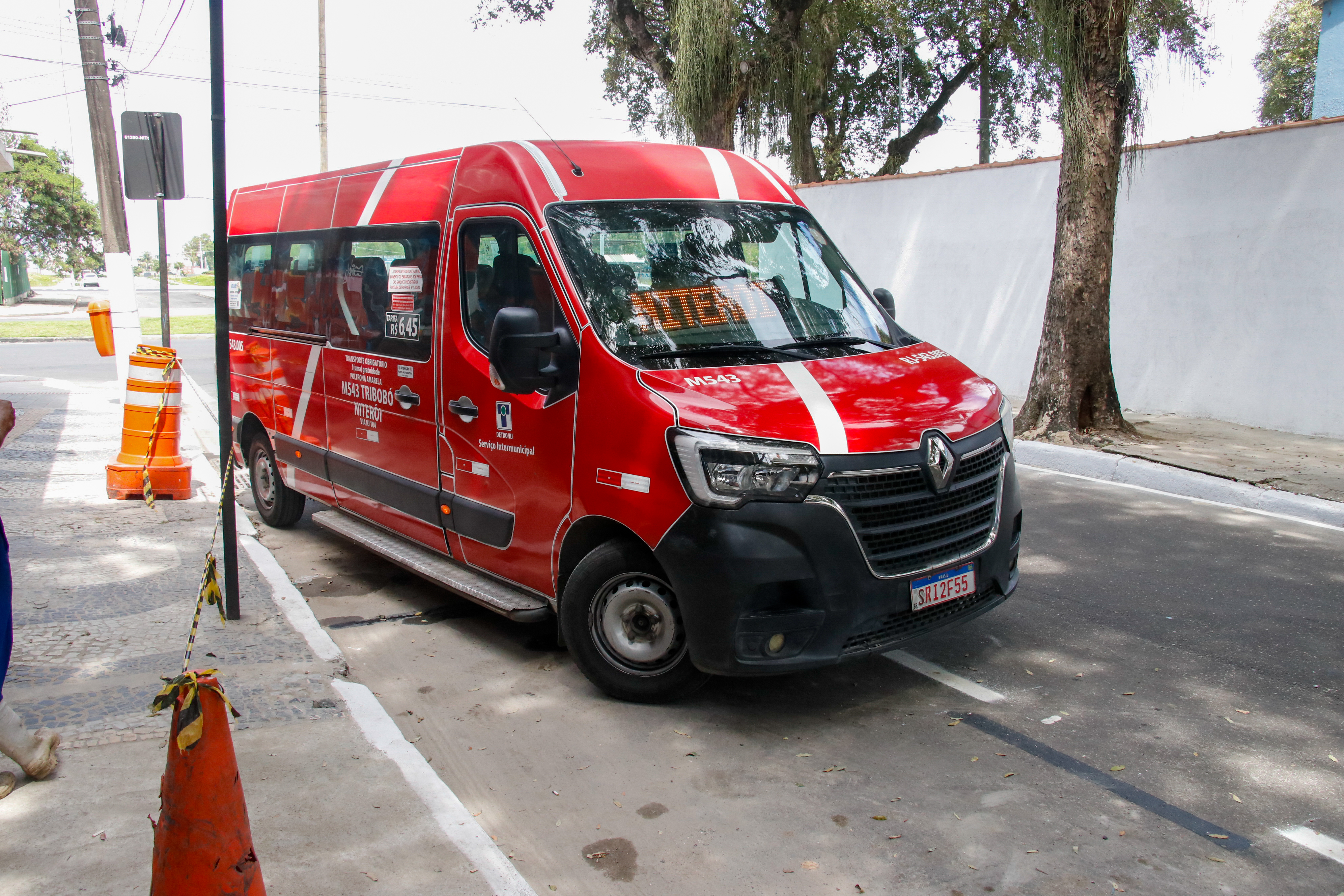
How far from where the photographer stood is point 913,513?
13.5 feet

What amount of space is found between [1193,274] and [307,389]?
9500mm

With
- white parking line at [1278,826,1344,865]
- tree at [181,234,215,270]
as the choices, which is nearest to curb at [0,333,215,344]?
white parking line at [1278,826,1344,865]

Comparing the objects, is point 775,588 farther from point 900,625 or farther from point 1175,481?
point 1175,481

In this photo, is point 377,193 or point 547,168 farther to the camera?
point 377,193

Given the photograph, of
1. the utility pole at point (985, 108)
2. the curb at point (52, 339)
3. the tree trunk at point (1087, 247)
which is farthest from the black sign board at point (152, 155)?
the utility pole at point (985, 108)

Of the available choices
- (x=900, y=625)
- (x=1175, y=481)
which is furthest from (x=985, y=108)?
(x=900, y=625)

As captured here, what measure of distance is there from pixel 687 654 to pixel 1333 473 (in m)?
7.13

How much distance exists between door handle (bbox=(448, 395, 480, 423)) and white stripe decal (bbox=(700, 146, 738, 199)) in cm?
161

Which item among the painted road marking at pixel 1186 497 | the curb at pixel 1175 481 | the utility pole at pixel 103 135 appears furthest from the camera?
the utility pole at pixel 103 135

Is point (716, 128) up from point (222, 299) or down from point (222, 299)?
up

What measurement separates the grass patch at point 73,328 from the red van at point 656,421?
23.6m

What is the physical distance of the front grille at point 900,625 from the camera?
13.2 ft

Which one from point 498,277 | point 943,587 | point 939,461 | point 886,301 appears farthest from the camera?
point 886,301

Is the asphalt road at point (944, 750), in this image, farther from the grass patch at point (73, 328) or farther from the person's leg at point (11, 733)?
the grass patch at point (73, 328)
